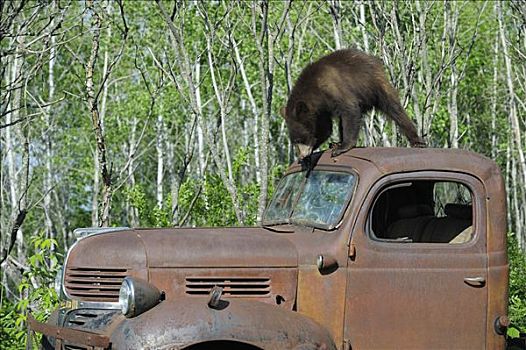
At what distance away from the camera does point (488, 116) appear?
36.5m

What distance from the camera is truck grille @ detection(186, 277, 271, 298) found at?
6.50m

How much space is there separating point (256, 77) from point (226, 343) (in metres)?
24.1

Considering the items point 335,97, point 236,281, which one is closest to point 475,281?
point 236,281

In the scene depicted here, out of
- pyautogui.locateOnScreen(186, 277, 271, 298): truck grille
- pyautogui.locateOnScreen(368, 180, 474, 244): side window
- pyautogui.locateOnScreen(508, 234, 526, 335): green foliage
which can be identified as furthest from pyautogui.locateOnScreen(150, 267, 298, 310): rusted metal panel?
pyautogui.locateOnScreen(508, 234, 526, 335): green foliage

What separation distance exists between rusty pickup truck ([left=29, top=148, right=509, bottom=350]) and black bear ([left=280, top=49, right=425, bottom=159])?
50.2 inches

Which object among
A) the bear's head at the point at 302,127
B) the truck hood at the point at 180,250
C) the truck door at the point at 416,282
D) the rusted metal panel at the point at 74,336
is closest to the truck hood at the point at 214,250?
the truck hood at the point at 180,250

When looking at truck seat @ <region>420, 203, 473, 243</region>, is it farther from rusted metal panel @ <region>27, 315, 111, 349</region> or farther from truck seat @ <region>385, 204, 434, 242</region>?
rusted metal panel @ <region>27, 315, 111, 349</region>

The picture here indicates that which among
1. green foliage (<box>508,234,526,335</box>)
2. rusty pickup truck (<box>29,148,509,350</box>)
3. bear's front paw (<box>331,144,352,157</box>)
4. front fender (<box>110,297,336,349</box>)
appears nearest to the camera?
front fender (<box>110,297,336,349</box>)

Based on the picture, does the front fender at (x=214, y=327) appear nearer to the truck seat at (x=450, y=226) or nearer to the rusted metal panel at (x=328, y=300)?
the rusted metal panel at (x=328, y=300)

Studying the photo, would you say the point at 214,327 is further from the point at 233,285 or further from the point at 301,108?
the point at 301,108

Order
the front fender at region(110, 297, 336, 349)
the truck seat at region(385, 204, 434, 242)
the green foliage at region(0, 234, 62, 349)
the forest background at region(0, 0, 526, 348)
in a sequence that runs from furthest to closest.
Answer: the forest background at region(0, 0, 526, 348), the green foliage at region(0, 234, 62, 349), the truck seat at region(385, 204, 434, 242), the front fender at region(110, 297, 336, 349)

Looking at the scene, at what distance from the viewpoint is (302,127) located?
8297 millimetres

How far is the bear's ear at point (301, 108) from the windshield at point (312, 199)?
898 millimetres

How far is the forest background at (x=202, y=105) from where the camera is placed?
40.5ft
